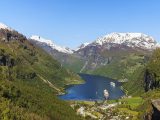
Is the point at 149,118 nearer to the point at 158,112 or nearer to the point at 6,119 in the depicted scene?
the point at 158,112

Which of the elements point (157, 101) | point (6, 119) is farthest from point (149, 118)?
point (6, 119)

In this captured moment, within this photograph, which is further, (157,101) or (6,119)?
(6,119)

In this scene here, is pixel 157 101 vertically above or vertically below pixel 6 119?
above

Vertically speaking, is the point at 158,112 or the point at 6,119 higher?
the point at 158,112

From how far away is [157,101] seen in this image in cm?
6569

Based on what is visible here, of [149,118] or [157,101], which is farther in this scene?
[149,118]

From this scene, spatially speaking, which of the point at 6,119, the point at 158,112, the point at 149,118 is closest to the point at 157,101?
the point at 158,112

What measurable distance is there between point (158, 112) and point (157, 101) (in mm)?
1923

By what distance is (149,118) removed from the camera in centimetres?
7219

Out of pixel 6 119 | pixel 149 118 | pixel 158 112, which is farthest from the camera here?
pixel 6 119

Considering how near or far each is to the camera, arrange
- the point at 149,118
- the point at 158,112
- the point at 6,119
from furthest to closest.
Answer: the point at 6,119
the point at 149,118
the point at 158,112

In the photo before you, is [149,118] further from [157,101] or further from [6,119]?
[6,119]

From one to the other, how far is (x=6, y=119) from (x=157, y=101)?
13964 centimetres

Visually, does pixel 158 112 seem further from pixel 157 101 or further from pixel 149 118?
pixel 149 118
